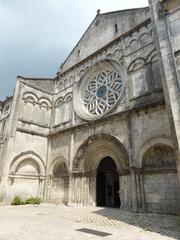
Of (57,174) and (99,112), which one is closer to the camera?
(99,112)

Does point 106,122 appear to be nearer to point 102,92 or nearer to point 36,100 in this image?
point 102,92

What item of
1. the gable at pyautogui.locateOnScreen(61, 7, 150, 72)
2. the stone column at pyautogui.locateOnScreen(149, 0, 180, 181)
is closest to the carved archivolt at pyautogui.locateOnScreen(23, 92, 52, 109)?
the gable at pyautogui.locateOnScreen(61, 7, 150, 72)

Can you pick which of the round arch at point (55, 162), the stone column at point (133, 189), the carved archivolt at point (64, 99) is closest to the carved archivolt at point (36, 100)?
the carved archivolt at point (64, 99)

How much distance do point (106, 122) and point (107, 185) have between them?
4499 millimetres

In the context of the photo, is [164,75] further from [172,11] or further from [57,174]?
[57,174]

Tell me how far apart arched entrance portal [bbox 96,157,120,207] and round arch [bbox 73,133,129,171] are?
86cm

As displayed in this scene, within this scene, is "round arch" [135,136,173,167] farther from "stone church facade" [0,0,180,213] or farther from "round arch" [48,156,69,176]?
"round arch" [48,156,69,176]

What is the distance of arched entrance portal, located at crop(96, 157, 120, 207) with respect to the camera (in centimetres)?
1227

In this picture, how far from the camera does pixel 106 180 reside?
42.4 ft

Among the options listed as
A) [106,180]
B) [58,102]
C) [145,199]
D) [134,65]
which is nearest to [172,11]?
[134,65]

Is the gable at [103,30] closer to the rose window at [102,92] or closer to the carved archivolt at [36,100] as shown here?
the rose window at [102,92]

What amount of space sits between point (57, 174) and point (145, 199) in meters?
7.31

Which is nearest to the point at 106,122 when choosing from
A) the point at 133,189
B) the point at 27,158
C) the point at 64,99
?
the point at 133,189

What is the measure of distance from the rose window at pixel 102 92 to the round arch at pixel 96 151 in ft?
6.91
